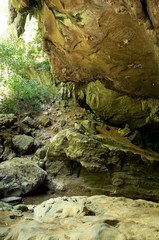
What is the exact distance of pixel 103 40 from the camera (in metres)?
5.45

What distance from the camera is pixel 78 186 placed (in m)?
7.62

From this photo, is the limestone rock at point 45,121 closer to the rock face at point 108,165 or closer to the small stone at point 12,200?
the rock face at point 108,165

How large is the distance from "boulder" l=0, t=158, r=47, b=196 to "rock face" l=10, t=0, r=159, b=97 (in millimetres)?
4384

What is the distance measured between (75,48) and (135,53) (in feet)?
7.02

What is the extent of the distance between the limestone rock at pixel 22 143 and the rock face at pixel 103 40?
3.66 m

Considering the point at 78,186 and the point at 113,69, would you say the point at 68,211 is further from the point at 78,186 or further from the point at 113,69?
the point at 113,69

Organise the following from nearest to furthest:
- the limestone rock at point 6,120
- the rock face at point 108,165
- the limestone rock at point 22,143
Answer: the rock face at point 108,165 → the limestone rock at point 22,143 → the limestone rock at point 6,120

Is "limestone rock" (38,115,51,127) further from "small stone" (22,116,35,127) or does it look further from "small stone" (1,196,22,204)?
"small stone" (1,196,22,204)

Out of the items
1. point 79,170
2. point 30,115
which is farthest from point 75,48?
point 30,115

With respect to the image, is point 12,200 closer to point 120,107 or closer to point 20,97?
point 120,107

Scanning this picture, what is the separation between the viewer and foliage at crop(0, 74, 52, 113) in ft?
36.7

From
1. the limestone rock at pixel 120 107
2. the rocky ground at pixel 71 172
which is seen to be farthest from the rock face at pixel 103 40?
the rocky ground at pixel 71 172

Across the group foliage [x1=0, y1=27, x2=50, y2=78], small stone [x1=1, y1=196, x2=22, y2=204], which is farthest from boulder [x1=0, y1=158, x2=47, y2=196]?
foliage [x1=0, y1=27, x2=50, y2=78]

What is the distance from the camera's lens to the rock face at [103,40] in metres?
4.15
